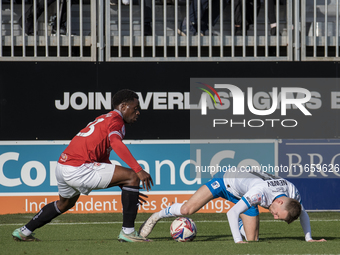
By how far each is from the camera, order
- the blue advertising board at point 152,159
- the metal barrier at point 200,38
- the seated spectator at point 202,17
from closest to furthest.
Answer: the blue advertising board at point 152,159
the metal barrier at point 200,38
the seated spectator at point 202,17

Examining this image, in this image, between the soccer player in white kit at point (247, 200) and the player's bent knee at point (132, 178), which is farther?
the player's bent knee at point (132, 178)

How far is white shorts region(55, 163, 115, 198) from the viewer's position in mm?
6531

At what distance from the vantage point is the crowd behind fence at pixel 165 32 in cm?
1136

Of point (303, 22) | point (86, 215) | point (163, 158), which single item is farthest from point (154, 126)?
point (303, 22)

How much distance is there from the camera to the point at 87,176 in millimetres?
6578

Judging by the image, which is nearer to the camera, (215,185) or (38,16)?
(215,185)


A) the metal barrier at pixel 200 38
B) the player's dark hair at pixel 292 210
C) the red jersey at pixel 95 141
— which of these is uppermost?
the metal barrier at pixel 200 38

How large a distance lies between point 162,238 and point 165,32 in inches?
203

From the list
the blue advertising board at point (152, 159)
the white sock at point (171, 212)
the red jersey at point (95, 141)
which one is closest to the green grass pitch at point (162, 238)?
the white sock at point (171, 212)

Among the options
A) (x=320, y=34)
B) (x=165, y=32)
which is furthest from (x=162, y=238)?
(x=320, y=34)

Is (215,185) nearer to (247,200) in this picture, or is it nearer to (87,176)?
(247,200)

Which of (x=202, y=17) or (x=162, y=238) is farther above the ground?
(x=202, y=17)

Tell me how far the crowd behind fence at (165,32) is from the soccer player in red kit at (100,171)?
444 cm

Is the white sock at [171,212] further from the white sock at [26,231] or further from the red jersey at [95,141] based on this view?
the white sock at [26,231]
